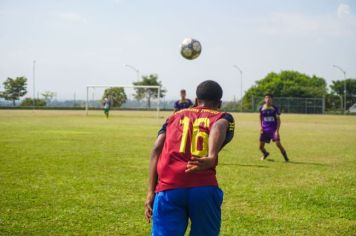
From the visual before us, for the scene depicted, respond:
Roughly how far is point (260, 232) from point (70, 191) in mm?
4005

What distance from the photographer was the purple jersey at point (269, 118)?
48.9 ft

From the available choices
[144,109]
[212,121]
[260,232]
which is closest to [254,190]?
[260,232]

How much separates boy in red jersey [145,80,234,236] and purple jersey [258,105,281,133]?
11.3 m

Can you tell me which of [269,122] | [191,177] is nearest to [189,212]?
[191,177]

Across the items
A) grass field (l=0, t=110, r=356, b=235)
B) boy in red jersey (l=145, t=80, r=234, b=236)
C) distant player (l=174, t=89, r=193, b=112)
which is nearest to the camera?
boy in red jersey (l=145, t=80, r=234, b=236)

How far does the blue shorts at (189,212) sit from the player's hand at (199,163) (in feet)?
0.65

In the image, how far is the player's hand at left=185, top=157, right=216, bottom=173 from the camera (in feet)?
11.8

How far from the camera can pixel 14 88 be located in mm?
76000

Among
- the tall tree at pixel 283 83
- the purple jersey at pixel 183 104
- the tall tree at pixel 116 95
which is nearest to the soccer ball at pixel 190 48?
the purple jersey at pixel 183 104

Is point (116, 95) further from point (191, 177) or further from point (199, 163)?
point (199, 163)

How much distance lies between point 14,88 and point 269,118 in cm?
6820

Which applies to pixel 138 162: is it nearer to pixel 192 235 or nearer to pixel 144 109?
pixel 192 235

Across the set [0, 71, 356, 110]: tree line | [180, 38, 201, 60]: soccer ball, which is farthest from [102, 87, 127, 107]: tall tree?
[180, 38, 201, 60]: soccer ball

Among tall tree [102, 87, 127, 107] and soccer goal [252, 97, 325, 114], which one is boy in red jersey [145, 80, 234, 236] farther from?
soccer goal [252, 97, 325, 114]
